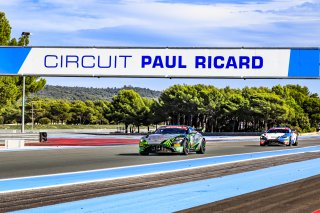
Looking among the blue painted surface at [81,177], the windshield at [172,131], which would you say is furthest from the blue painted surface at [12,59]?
the blue painted surface at [81,177]

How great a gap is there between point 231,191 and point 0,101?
44.1 metres

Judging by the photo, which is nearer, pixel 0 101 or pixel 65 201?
pixel 65 201

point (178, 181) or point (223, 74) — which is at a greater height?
point (223, 74)

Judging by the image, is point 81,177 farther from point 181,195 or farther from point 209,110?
point 209,110

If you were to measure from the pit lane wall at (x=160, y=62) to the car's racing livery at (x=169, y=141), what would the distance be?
6.75 meters

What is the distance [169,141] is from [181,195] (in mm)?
11917

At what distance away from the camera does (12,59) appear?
3066cm

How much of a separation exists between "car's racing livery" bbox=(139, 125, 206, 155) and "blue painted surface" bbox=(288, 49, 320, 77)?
8.10 meters

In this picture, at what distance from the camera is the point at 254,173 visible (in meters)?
15.5

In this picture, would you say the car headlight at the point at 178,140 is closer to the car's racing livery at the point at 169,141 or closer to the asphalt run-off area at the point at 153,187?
the car's racing livery at the point at 169,141

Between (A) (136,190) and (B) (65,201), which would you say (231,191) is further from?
(B) (65,201)

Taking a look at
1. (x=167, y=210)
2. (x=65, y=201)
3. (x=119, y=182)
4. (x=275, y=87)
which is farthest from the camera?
(x=275, y=87)

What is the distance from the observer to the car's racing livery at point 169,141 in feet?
73.0

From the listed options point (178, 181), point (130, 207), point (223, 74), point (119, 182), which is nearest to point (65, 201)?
point (130, 207)
